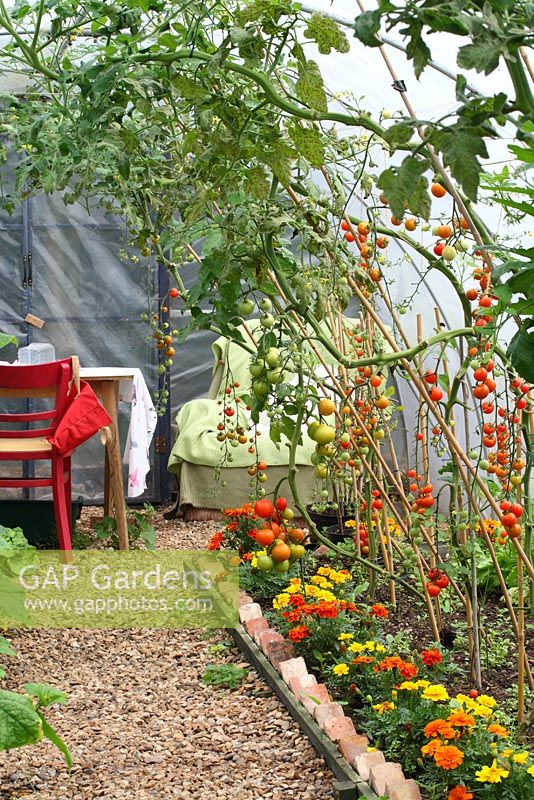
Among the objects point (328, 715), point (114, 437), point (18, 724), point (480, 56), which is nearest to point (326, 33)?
point (480, 56)

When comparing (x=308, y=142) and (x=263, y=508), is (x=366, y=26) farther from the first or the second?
(x=263, y=508)

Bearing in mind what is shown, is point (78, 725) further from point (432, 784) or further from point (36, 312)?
point (36, 312)

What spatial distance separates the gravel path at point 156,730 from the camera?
6.81ft

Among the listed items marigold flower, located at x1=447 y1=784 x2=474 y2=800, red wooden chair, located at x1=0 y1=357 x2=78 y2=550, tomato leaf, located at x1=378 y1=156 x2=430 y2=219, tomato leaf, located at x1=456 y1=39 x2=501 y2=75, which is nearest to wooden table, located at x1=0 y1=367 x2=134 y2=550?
red wooden chair, located at x1=0 y1=357 x2=78 y2=550

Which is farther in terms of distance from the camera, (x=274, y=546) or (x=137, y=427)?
(x=137, y=427)

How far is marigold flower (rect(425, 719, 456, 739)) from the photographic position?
1750 millimetres

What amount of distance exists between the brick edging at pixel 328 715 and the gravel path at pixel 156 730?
0.08 meters

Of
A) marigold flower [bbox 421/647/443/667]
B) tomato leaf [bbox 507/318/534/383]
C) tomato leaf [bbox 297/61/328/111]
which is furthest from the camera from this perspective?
marigold flower [bbox 421/647/443/667]

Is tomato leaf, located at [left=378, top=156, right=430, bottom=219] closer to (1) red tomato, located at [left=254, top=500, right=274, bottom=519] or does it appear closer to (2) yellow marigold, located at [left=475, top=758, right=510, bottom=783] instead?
(1) red tomato, located at [left=254, top=500, right=274, bottom=519]

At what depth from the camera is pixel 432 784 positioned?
179 centimetres

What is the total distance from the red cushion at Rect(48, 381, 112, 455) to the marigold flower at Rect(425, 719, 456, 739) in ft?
7.88

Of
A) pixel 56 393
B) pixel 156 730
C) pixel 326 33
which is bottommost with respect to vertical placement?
pixel 156 730

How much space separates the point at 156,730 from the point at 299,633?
0.43 m

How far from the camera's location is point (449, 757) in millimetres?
1682
